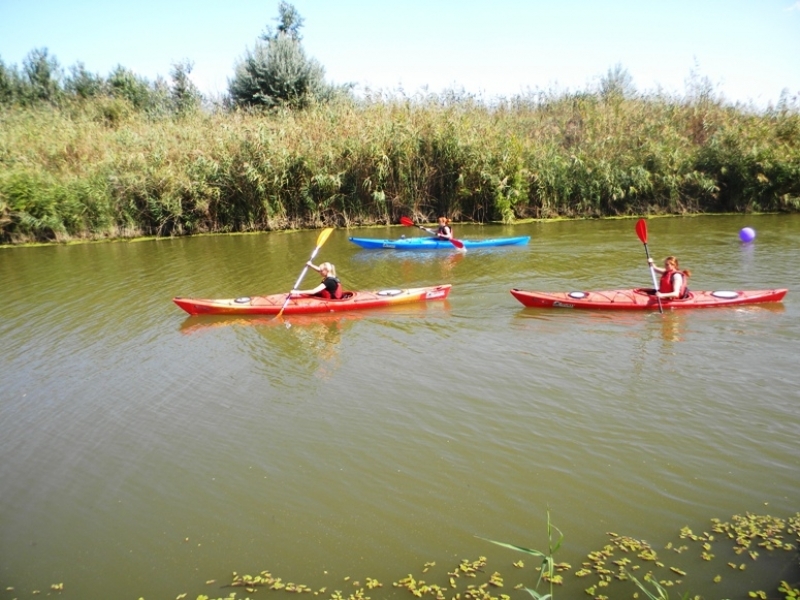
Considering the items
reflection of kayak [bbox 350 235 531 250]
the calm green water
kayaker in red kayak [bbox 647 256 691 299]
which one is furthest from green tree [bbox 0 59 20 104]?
kayaker in red kayak [bbox 647 256 691 299]

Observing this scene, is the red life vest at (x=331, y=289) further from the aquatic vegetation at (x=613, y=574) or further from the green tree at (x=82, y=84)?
the green tree at (x=82, y=84)

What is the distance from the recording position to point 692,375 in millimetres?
6504

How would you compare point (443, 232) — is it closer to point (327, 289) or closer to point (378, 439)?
point (327, 289)

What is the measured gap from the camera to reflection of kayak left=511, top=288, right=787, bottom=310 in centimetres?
881

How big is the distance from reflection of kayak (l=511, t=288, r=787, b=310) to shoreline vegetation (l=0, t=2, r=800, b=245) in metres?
9.91

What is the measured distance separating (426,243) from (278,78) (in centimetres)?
1459

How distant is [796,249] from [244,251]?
12.2 metres

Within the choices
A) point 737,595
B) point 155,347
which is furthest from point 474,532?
point 155,347

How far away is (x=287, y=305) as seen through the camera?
9.27 m

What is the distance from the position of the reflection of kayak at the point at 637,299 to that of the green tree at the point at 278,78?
18684 mm

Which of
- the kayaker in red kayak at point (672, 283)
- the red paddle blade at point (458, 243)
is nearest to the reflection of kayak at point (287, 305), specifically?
the kayaker in red kayak at point (672, 283)

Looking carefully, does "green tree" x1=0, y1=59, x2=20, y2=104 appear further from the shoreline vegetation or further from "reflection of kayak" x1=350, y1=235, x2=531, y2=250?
"reflection of kayak" x1=350, y1=235, x2=531, y2=250

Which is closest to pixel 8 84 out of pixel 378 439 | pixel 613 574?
pixel 378 439

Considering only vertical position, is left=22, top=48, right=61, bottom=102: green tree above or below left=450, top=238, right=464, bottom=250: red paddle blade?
above
